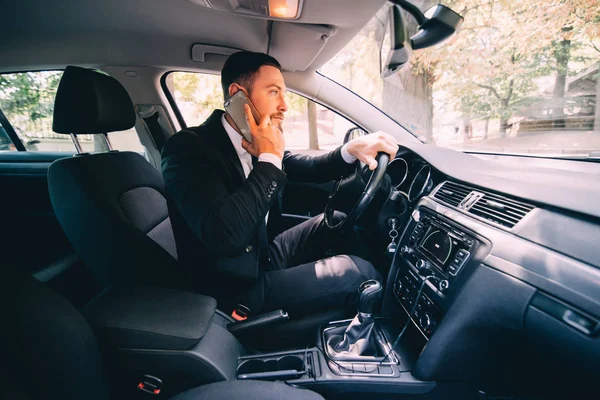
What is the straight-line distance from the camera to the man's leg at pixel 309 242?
1952mm

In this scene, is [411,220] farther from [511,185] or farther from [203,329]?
[203,329]

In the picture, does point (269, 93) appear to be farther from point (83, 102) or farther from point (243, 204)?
point (83, 102)

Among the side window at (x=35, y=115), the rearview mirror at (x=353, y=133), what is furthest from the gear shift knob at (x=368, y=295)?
the side window at (x=35, y=115)

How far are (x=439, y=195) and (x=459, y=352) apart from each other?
681 mm

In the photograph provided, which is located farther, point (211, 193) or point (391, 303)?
point (391, 303)

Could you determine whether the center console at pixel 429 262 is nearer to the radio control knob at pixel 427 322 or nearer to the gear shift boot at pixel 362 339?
the radio control knob at pixel 427 322

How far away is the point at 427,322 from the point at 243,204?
0.88 meters

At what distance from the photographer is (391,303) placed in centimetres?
160

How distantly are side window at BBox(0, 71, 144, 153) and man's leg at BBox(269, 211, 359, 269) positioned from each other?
148 cm

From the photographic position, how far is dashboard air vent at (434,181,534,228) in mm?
1095

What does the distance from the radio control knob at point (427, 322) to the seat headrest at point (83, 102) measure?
1872mm

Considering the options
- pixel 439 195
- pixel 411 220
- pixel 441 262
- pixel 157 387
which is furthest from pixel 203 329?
pixel 439 195

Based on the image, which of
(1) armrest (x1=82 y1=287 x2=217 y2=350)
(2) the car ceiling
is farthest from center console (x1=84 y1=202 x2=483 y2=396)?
(2) the car ceiling

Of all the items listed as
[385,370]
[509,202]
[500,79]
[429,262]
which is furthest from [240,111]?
[500,79]
